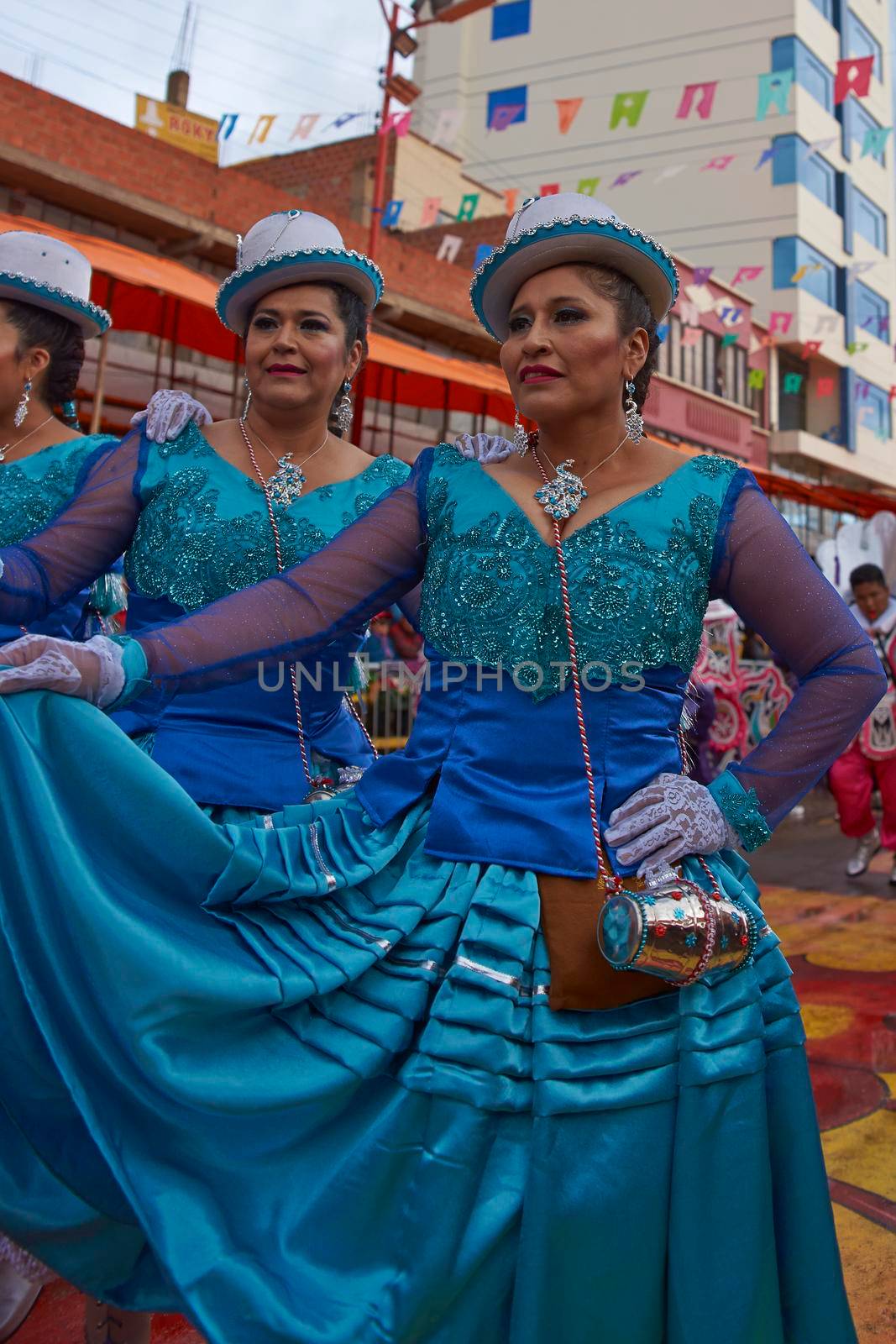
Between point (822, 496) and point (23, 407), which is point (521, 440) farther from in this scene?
point (822, 496)

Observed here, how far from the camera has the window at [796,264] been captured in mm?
27234

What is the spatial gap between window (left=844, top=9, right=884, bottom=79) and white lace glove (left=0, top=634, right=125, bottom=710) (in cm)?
3280

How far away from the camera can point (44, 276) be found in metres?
2.86

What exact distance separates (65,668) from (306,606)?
0.44 meters

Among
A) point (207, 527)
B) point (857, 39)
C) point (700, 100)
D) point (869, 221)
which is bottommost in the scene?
point (207, 527)

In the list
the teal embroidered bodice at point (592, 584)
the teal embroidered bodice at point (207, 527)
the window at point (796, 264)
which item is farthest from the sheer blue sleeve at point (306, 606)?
the window at point (796, 264)

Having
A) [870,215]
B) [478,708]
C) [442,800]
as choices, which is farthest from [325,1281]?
[870,215]

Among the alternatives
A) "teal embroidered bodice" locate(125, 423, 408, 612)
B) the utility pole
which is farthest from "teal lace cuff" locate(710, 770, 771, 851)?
the utility pole

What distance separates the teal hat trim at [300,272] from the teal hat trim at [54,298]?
471 millimetres

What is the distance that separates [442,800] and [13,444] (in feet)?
5.92

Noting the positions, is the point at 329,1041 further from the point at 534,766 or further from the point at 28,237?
the point at 28,237

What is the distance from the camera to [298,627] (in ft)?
6.12

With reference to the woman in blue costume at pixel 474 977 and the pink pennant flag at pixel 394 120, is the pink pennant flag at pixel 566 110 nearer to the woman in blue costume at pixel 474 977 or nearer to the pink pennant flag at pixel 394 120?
the pink pennant flag at pixel 394 120

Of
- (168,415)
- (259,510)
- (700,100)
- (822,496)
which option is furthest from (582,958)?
(822,496)
